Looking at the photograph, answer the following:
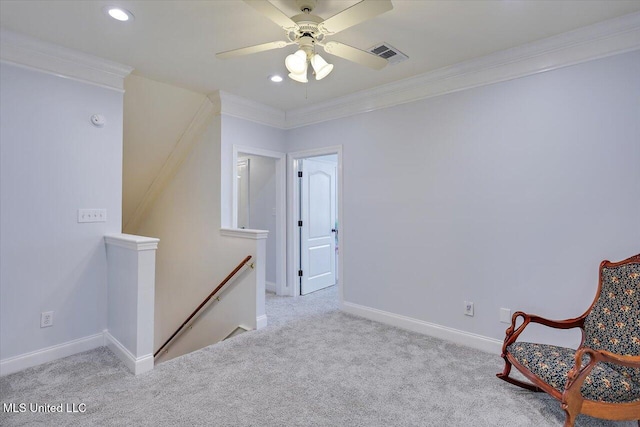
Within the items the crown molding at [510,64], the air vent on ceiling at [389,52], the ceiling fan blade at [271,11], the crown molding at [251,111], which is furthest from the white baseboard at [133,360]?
the crown molding at [510,64]

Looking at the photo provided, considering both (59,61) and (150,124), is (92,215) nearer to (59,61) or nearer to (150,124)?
(59,61)

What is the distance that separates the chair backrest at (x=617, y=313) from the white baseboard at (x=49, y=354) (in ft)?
12.8

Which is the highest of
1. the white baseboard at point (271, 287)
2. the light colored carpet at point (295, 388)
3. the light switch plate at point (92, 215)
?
the light switch plate at point (92, 215)

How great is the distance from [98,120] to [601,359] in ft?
13.2

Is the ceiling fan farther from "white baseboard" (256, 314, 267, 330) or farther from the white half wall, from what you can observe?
the white half wall

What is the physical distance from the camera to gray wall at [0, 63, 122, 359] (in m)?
2.55

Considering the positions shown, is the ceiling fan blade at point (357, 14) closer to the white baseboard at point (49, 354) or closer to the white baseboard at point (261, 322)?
the white baseboard at point (261, 322)

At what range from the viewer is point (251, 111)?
417cm

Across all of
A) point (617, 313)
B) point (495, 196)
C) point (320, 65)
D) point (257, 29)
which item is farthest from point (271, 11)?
point (617, 313)

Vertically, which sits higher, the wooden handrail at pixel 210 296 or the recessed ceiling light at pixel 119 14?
the recessed ceiling light at pixel 119 14

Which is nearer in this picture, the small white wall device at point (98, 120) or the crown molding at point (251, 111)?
the small white wall device at point (98, 120)

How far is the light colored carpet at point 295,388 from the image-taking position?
198 centimetres

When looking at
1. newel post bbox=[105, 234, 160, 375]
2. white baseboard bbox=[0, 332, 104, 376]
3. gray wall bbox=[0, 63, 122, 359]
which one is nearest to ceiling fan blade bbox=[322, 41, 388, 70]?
newel post bbox=[105, 234, 160, 375]

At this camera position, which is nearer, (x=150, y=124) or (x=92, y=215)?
(x=92, y=215)
